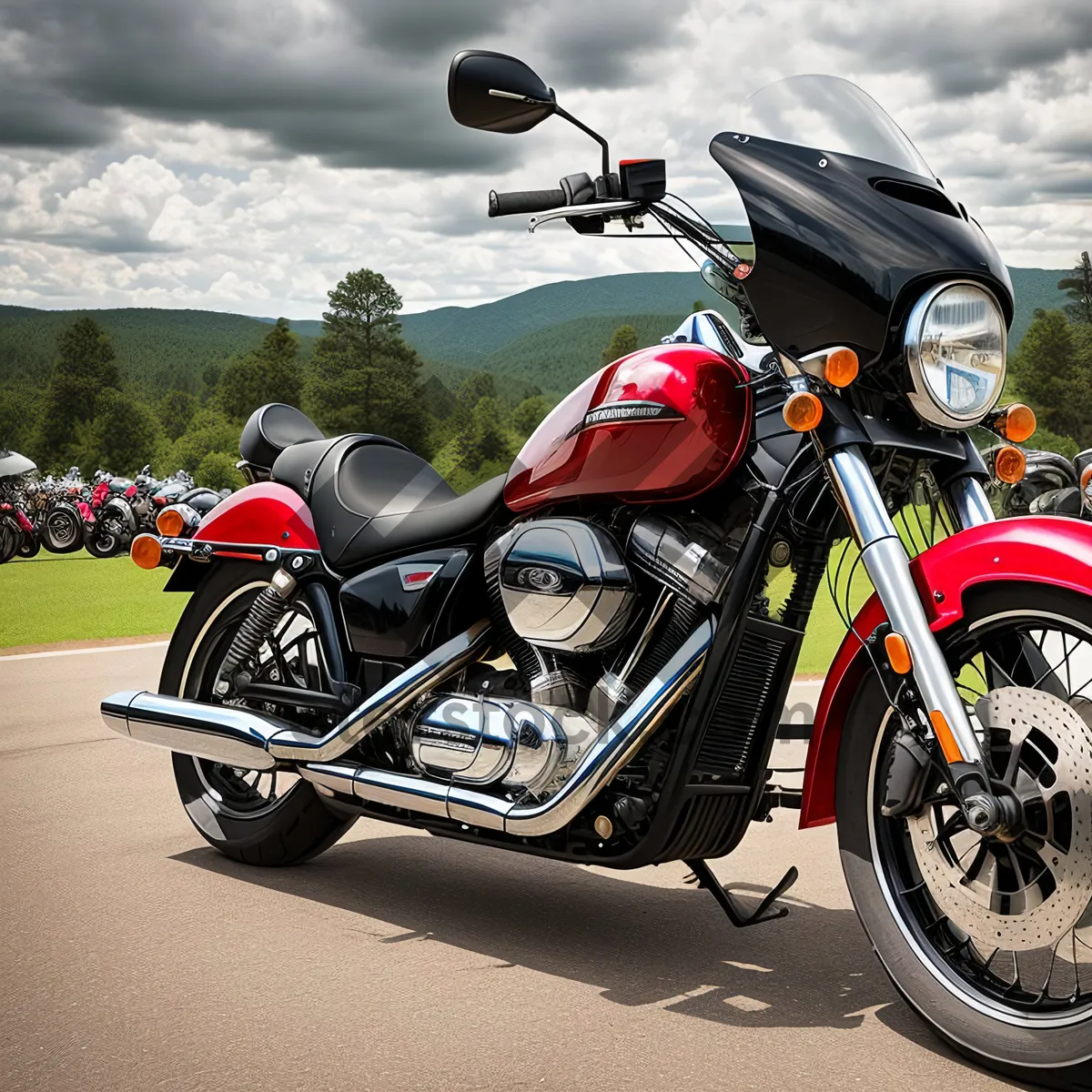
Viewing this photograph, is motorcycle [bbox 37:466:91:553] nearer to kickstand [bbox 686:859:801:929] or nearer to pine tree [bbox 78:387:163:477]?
kickstand [bbox 686:859:801:929]

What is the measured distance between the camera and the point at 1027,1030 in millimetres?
2613

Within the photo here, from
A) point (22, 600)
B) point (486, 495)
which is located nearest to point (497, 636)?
point (486, 495)

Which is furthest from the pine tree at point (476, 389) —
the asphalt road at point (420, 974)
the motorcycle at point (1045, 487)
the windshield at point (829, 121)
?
the windshield at point (829, 121)

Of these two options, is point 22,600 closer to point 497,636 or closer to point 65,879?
point 65,879

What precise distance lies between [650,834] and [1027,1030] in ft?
2.98

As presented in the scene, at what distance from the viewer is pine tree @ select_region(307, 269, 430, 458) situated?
74812 millimetres

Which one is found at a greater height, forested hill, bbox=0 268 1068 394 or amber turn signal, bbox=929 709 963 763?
forested hill, bbox=0 268 1068 394

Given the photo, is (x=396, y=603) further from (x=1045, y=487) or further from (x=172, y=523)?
(x=1045, y=487)

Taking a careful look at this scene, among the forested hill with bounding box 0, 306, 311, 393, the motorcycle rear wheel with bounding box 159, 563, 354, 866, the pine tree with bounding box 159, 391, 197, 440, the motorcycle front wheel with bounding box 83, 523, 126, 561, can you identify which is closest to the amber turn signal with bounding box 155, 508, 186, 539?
the motorcycle rear wheel with bounding box 159, 563, 354, 866

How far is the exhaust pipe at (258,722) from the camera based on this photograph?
3725 mm

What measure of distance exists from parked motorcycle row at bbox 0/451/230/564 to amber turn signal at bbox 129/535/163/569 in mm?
16005

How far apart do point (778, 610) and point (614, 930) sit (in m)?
1.09

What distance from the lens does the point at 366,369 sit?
76.8 meters

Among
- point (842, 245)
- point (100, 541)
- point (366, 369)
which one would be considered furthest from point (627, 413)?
point (366, 369)
